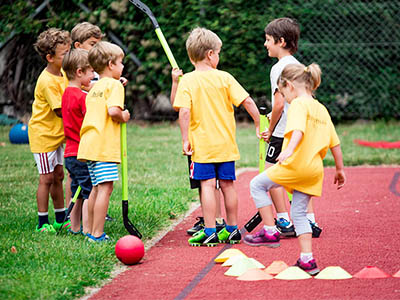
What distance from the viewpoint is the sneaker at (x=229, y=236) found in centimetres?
555

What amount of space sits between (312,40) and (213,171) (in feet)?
25.6

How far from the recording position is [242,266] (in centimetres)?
462

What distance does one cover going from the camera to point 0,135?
12164mm

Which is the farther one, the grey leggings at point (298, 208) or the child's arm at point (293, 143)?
the grey leggings at point (298, 208)

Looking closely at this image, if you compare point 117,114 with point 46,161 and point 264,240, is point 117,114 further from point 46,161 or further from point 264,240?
point 264,240

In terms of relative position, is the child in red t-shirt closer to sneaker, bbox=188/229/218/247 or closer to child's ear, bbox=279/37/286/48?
sneaker, bbox=188/229/218/247

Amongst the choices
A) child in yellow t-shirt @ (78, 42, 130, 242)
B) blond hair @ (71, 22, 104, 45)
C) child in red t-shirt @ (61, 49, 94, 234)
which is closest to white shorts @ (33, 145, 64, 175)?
child in red t-shirt @ (61, 49, 94, 234)

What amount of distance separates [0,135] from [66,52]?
676 centimetres

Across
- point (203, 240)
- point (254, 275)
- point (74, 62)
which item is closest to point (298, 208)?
point (254, 275)

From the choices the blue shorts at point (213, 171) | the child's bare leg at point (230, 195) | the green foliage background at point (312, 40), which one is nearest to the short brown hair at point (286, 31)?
the blue shorts at point (213, 171)

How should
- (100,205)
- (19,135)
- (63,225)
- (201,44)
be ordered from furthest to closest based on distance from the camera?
(19,135) < (63,225) < (201,44) < (100,205)

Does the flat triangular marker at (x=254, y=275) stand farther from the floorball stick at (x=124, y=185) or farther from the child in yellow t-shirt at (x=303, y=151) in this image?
the floorball stick at (x=124, y=185)

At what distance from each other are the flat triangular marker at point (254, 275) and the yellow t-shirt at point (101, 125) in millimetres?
1502

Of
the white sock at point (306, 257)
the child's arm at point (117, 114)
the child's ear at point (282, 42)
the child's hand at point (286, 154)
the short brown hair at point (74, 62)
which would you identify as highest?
the child's ear at point (282, 42)
